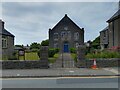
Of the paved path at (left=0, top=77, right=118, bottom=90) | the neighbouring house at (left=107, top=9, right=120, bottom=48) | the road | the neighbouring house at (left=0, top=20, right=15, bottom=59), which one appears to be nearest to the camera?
the paved path at (left=0, top=77, right=118, bottom=90)

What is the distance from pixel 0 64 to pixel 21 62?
171cm

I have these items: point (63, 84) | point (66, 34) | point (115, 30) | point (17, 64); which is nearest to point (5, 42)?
point (115, 30)

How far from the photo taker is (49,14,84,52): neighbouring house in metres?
68.9

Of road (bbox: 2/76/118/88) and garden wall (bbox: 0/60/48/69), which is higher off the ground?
→ garden wall (bbox: 0/60/48/69)

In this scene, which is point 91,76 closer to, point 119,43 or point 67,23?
point 119,43

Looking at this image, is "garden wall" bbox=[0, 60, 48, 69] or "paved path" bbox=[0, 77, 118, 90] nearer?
"paved path" bbox=[0, 77, 118, 90]

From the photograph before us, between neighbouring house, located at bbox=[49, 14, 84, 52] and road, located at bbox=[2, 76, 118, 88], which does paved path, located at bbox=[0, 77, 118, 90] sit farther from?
neighbouring house, located at bbox=[49, 14, 84, 52]

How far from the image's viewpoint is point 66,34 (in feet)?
228

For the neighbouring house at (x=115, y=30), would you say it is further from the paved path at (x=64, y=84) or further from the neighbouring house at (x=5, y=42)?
the paved path at (x=64, y=84)

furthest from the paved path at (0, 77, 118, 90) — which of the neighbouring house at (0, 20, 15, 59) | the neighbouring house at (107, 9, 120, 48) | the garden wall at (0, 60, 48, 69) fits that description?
the neighbouring house at (0, 20, 15, 59)

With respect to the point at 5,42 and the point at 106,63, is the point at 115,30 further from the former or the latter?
the point at 106,63

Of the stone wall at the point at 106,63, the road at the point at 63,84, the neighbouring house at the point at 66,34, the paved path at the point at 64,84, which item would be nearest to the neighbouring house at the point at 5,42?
the stone wall at the point at 106,63

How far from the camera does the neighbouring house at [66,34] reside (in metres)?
68.9

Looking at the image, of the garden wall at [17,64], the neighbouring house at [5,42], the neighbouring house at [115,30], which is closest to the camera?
the garden wall at [17,64]
